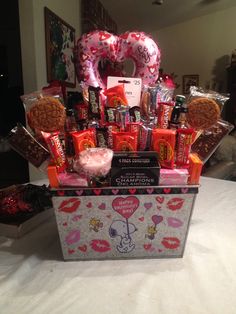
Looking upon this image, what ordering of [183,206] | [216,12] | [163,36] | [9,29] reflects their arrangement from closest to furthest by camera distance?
1. [183,206]
2. [9,29]
3. [216,12]
4. [163,36]

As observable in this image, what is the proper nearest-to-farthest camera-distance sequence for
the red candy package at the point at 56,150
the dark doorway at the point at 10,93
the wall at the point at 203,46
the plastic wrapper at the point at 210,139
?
1. the red candy package at the point at 56,150
2. the plastic wrapper at the point at 210,139
3. the dark doorway at the point at 10,93
4. the wall at the point at 203,46

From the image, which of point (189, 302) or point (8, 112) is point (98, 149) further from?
point (8, 112)

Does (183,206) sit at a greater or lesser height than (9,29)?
lesser

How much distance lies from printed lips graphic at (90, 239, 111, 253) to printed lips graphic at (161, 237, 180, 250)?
0.12 m

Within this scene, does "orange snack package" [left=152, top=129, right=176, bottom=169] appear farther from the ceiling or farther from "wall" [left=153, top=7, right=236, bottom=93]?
"wall" [left=153, top=7, right=236, bottom=93]

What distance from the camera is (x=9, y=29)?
297 cm

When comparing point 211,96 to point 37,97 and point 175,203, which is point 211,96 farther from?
point 37,97

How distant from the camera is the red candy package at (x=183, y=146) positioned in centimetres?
57

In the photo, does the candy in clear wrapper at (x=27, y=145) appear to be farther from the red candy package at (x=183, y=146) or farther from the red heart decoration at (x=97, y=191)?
the red candy package at (x=183, y=146)

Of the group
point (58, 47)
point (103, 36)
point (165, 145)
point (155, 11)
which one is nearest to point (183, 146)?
point (165, 145)

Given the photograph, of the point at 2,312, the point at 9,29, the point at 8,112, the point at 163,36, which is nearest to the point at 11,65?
the point at 9,29

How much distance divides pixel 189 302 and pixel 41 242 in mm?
371

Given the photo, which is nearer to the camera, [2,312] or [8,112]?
[2,312]

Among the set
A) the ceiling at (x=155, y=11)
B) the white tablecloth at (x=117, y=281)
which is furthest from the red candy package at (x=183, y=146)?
the ceiling at (x=155, y=11)
